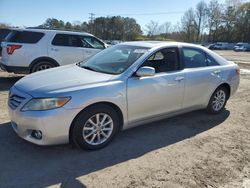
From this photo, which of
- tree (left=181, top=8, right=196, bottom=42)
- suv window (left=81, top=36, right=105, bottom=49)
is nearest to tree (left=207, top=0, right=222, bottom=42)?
tree (left=181, top=8, right=196, bottom=42)

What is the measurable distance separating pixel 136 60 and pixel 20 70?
16.4ft

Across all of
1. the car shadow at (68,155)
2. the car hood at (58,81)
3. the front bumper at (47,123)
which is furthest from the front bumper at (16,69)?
the front bumper at (47,123)

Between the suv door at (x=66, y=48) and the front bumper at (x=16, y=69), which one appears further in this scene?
the suv door at (x=66, y=48)

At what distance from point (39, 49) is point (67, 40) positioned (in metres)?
1.03

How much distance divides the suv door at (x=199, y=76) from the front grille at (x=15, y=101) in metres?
2.85

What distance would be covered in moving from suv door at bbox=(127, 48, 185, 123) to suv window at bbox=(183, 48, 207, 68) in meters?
0.24

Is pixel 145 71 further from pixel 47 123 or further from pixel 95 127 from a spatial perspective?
pixel 47 123

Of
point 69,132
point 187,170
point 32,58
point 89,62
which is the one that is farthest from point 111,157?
point 32,58

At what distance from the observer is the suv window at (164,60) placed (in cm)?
475

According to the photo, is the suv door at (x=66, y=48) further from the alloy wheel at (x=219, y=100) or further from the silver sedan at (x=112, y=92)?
the alloy wheel at (x=219, y=100)

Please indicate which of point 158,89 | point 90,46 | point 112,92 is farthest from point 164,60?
Result: point 90,46

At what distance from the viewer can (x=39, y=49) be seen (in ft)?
27.6

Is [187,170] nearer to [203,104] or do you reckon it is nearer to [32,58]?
[203,104]

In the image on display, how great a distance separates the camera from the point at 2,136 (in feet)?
14.6
